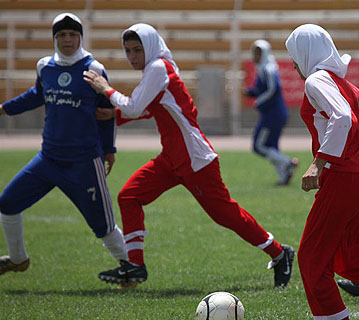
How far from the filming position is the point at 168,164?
6070 millimetres

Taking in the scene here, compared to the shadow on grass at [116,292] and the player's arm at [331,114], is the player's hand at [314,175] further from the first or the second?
the shadow on grass at [116,292]

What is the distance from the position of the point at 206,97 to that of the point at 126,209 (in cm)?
1892

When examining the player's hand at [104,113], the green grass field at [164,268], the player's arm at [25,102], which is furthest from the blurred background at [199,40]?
the player's hand at [104,113]

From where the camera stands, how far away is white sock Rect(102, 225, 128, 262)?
20.2 ft

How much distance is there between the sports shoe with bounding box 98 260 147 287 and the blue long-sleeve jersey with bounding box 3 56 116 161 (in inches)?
35.2

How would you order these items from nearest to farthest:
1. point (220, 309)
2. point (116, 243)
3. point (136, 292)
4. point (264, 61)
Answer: point (220, 309), point (136, 292), point (116, 243), point (264, 61)

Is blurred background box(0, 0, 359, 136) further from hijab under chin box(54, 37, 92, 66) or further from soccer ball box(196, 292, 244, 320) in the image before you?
soccer ball box(196, 292, 244, 320)

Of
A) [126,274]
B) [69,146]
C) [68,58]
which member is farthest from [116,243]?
[68,58]

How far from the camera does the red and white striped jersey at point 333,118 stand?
3939 mm

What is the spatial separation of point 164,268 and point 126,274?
0.89m

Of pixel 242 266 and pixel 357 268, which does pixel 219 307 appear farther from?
pixel 242 266

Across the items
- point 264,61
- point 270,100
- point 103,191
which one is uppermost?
point 103,191

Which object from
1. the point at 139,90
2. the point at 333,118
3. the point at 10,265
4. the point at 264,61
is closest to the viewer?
the point at 333,118

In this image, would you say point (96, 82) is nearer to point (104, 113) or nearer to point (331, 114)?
point (104, 113)
